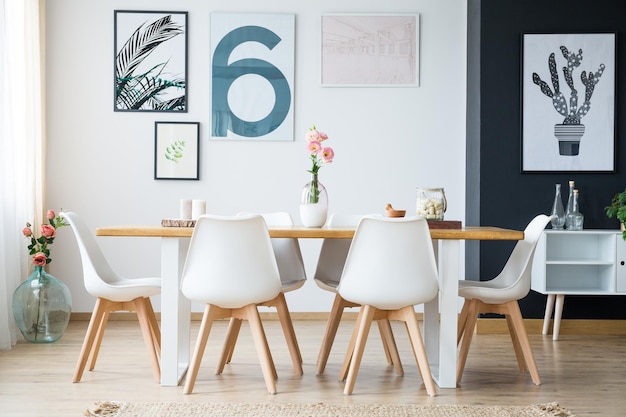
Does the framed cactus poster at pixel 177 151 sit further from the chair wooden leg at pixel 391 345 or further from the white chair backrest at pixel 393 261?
the white chair backrest at pixel 393 261

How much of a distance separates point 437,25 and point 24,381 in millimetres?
3663

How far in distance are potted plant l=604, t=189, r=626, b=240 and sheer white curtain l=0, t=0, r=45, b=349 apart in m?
3.67

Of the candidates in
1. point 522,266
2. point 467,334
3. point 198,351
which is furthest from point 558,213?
point 198,351

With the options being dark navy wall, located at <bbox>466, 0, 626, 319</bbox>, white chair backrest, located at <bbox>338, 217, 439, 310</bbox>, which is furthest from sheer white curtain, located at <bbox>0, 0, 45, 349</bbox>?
dark navy wall, located at <bbox>466, 0, 626, 319</bbox>

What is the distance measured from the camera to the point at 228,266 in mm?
2951

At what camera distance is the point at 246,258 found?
2.96 m

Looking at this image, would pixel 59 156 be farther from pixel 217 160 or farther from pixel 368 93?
pixel 368 93

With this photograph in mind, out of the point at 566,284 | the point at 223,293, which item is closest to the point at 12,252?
the point at 223,293

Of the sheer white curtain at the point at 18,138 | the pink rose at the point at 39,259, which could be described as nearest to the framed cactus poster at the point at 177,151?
the sheer white curtain at the point at 18,138

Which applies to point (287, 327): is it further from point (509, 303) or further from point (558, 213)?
point (558, 213)

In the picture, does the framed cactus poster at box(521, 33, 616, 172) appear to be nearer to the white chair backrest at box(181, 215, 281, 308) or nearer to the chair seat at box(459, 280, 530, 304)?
the chair seat at box(459, 280, 530, 304)

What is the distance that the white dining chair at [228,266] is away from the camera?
2939 mm

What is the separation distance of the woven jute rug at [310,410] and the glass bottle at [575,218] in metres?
1.90

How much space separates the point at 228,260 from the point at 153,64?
2.61 metres
